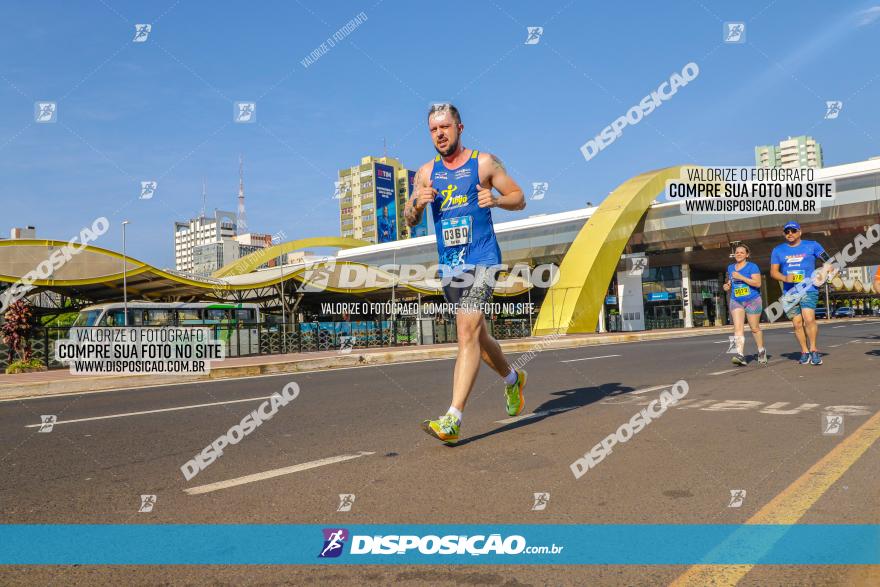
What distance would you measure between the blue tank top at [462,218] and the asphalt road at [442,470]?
1289 millimetres

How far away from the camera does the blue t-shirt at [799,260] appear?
31.4ft

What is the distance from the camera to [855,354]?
11.4 meters

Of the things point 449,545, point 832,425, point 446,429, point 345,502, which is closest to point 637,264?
point 832,425

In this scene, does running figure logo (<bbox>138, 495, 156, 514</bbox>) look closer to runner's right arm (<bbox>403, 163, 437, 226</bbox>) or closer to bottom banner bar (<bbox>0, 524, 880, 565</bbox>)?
bottom banner bar (<bbox>0, 524, 880, 565</bbox>)

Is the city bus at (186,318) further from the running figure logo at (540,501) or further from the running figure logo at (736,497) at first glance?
the running figure logo at (736,497)

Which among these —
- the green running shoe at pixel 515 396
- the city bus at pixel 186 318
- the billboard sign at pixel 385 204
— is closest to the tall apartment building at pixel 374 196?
the billboard sign at pixel 385 204

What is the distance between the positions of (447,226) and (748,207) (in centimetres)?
4094

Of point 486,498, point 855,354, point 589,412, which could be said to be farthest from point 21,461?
point 855,354

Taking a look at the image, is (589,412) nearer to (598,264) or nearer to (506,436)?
(506,436)

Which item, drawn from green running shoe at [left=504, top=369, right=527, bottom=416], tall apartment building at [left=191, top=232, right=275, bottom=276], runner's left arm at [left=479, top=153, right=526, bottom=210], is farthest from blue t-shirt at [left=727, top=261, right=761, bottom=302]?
tall apartment building at [left=191, top=232, right=275, bottom=276]

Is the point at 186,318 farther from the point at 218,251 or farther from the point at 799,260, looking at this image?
the point at 218,251

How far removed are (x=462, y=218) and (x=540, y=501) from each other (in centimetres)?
225

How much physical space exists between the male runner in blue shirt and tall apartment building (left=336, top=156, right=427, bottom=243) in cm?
15063

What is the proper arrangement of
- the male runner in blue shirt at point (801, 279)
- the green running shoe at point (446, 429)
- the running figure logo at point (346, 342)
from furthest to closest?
the running figure logo at point (346, 342)
the male runner in blue shirt at point (801, 279)
the green running shoe at point (446, 429)
